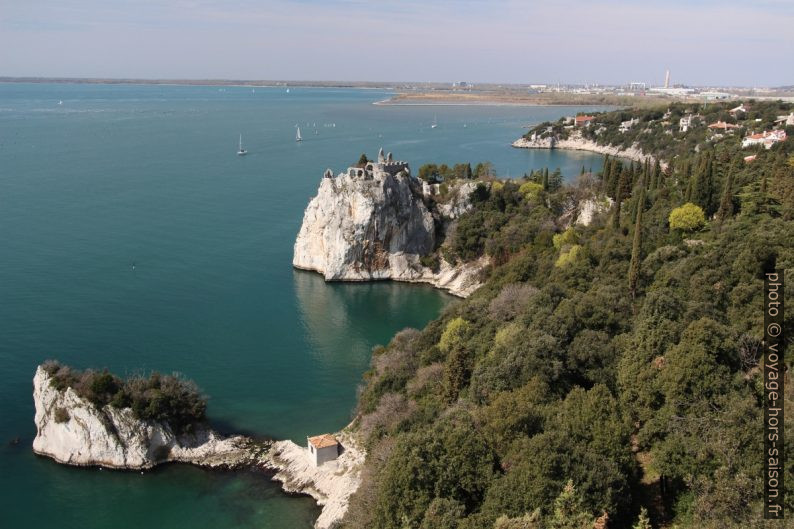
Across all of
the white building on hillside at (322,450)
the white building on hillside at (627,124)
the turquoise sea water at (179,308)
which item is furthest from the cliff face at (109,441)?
the white building on hillside at (627,124)

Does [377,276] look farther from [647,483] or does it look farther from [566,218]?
[647,483]

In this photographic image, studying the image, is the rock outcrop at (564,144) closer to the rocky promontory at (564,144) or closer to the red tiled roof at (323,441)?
the rocky promontory at (564,144)

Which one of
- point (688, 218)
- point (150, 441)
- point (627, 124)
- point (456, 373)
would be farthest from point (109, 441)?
point (627, 124)

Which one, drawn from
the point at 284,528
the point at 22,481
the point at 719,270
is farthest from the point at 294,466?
the point at 719,270

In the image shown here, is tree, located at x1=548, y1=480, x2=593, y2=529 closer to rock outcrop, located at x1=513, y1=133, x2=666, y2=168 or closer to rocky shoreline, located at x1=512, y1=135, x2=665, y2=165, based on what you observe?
rocky shoreline, located at x1=512, y1=135, x2=665, y2=165

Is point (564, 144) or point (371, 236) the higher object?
point (564, 144)

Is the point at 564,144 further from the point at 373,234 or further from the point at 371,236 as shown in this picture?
the point at 371,236
